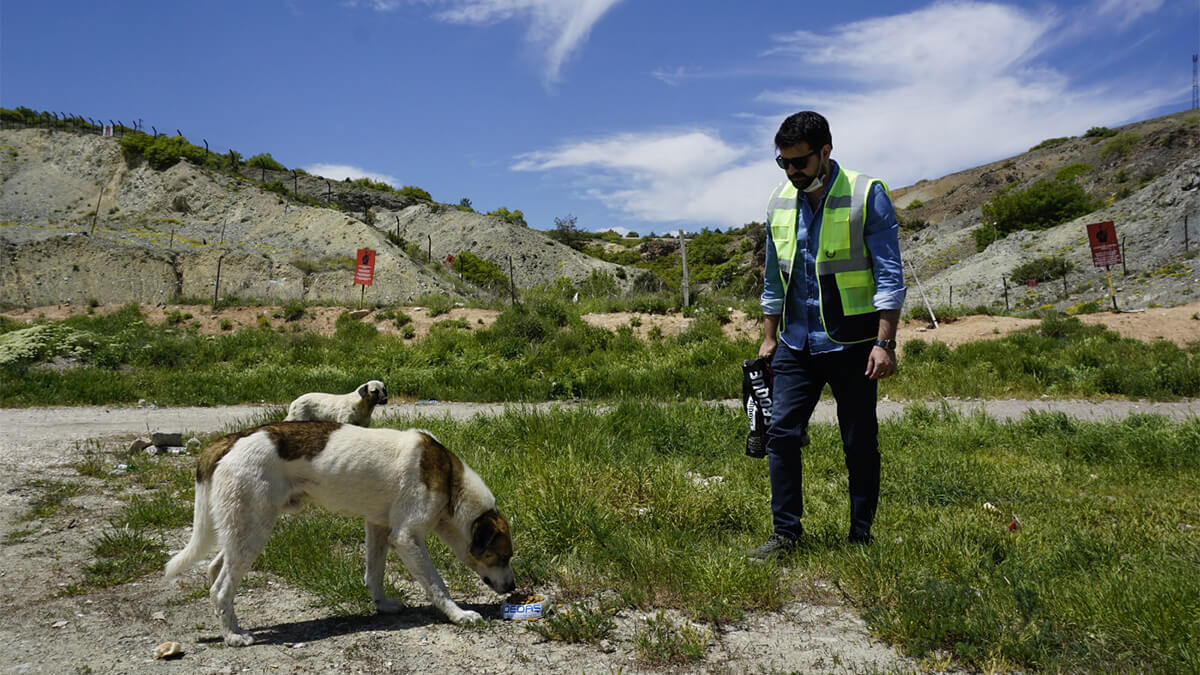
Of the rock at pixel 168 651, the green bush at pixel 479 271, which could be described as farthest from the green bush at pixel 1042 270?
the rock at pixel 168 651

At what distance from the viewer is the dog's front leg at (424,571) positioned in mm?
3184

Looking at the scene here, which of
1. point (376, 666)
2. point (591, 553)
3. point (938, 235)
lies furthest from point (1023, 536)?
point (938, 235)

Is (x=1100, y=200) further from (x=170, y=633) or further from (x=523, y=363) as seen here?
(x=170, y=633)

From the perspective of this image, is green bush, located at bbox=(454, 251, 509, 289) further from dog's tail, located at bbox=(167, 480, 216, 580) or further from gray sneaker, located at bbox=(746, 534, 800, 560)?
dog's tail, located at bbox=(167, 480, 216, 580)

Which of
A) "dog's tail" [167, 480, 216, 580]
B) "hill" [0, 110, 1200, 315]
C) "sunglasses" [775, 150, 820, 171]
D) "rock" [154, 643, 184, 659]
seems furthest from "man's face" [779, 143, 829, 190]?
"hill" [0, 110, 1200, 315]

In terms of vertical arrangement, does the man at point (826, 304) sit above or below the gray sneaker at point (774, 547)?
above

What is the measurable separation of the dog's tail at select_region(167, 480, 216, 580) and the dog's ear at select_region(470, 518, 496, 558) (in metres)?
1.10

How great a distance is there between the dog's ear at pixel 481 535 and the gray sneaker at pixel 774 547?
128 centimetres

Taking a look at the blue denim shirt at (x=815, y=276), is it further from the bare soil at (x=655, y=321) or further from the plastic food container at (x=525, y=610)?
the bare soil at (x=655, y=321)

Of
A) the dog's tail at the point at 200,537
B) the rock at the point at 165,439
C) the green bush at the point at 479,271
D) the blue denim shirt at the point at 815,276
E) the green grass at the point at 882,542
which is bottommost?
the green grass at the point at 882,542

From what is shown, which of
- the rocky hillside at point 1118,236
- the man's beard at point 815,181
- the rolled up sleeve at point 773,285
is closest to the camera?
the man's beard at point 815,181

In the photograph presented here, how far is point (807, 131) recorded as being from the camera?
351cm

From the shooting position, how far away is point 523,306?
16562mm

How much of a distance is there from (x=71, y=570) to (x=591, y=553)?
9.46 feet
